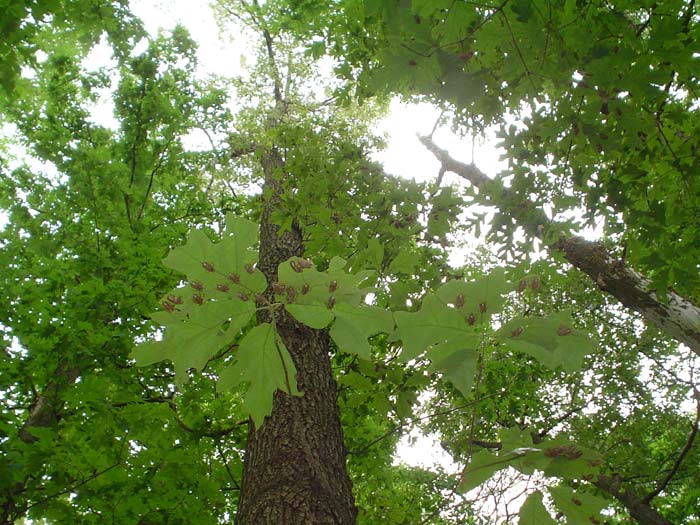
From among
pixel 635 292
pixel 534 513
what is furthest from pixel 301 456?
pixel 635 292

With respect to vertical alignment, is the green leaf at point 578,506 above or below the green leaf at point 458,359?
below

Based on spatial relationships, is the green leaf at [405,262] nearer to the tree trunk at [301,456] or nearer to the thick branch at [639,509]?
the tree trunk at [301,456]

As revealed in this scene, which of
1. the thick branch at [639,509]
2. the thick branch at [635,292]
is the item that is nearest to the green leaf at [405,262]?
the thick branch at [635,292]

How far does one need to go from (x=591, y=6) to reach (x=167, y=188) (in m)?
5.06

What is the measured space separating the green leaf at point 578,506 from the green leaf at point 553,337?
1.12ft

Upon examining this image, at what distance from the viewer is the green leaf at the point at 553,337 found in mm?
822

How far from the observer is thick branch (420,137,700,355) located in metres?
3.46

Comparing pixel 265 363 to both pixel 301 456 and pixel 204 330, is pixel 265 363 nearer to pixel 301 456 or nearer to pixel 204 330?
pixel 204 330

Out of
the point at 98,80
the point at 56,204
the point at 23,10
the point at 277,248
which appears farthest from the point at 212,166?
the point at 23,10

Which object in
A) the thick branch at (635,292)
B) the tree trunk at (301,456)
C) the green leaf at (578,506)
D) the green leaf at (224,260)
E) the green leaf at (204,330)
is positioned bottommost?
the green leaf at (578,506)

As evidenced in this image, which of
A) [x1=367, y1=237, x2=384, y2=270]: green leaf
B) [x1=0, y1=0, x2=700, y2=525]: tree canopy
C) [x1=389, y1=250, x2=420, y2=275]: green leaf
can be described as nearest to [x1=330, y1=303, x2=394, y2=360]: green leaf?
[x1=0, y1=0, x2=700, y2=525]: tree canopy

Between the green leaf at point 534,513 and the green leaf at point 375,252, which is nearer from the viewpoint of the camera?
the green leaf at point 534,513

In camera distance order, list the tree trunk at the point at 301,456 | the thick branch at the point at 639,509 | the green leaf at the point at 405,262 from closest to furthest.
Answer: the green leaf at the point at 405,262 → the tree trunk at the point at 301,456 → the thick branch at the point at 639,509

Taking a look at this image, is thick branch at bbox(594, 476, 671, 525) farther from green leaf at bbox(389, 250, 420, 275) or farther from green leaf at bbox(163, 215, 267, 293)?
green leaf at bbox(163, 215, 267, 293)
